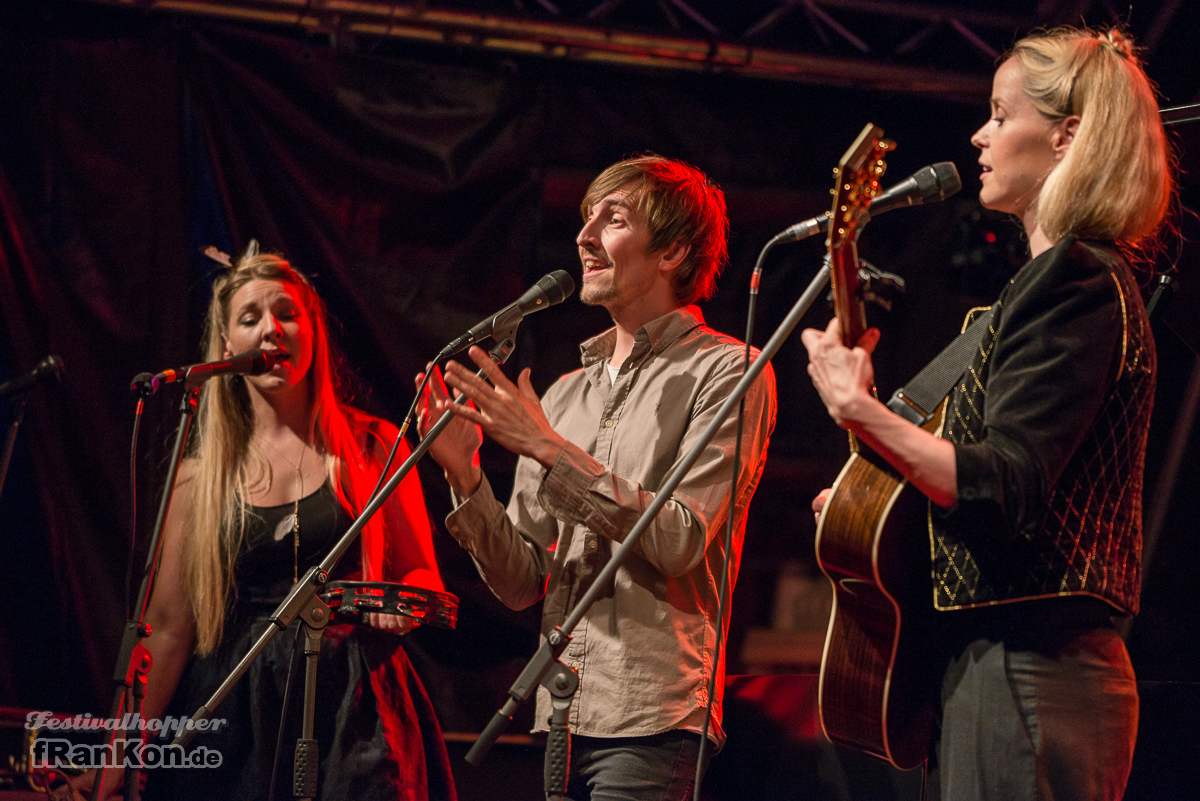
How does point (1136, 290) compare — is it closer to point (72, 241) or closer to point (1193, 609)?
point (1193, 609)

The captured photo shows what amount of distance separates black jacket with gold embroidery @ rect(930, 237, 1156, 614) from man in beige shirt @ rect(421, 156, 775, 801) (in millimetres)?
637

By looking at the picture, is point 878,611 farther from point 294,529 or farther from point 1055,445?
point 294,529

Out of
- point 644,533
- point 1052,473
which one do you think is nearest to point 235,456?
point 644,533

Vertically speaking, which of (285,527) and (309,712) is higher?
(285,527)

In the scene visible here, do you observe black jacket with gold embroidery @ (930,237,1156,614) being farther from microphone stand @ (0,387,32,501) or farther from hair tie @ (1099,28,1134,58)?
microphone stand @ (0,387,32,501)

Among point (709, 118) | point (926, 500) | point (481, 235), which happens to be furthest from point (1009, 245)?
point (926, 500)

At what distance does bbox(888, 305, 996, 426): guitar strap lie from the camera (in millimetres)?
1955

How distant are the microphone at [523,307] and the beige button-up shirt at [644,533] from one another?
0.34 metres

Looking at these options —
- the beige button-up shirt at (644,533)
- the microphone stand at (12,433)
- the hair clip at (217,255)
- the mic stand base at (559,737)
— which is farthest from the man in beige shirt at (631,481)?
the microphone stand at (12,433)

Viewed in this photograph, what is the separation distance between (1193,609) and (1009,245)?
1724 millimetres

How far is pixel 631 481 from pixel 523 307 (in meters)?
0.48

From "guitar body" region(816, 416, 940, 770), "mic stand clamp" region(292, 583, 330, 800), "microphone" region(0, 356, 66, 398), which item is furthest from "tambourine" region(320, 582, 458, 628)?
"microphone" region(0, 356, 66, 398)

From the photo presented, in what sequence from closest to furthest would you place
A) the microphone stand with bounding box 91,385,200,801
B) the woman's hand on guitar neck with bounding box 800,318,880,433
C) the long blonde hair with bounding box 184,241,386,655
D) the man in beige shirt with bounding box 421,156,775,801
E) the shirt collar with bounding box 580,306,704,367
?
the woman's hand on guitar neck with bounding box 800,318,880,433 < the man in beige shirt with bounding box 421,156,775,801 < the microphone stand with bounding box 91,385,200,801 < the shirt collar with bounding box 580,306,704,367 < the long blonde hair with bounding box 184,241,386,655

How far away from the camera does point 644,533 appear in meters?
2.24
